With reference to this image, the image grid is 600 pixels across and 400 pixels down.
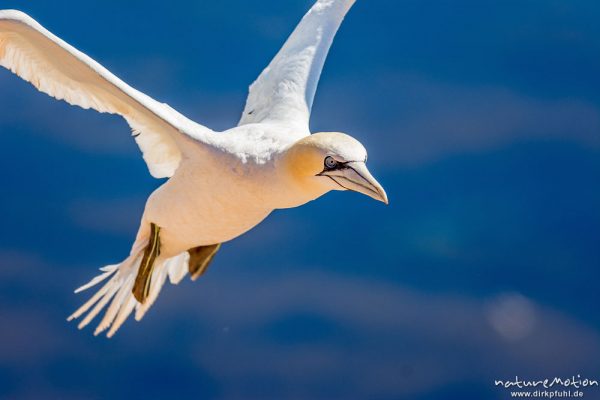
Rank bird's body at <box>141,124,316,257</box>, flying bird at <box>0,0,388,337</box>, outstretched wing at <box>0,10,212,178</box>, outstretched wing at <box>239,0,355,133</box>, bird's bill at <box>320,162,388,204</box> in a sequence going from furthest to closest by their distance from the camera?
outstretched wing at <box>239,0,355,133</box>, outstretched wing at <box>0,10,212,178</box>, bird's body at <box>141,124,316,257</box>, flying bird at <box>0,0,388,337</box>, bird's bill at <box>320,162,388,204</box>

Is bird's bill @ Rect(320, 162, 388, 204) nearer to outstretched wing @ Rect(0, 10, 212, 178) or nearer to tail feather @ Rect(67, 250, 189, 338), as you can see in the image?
outstretched wing @ Rect(0, 10, 212, 178)

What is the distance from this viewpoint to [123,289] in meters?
10.7

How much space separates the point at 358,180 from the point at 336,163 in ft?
0.60

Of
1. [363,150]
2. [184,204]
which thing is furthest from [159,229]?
[363,150]

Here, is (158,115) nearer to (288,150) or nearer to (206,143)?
(206,143)

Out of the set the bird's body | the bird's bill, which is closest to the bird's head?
the bird's bill

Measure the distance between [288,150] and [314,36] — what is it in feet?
7.84

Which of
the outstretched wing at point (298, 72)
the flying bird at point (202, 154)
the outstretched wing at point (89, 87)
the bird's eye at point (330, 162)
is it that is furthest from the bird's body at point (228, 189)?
the outstretched wing at point (298, 72)

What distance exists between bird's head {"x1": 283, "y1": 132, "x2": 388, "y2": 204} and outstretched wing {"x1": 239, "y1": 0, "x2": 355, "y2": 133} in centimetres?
156

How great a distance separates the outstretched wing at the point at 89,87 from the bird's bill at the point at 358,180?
1280 mm

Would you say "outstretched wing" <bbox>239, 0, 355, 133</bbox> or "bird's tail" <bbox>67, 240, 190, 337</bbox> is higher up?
"outstretched wing" <bbox>239, 0, 355, 133</bbox>

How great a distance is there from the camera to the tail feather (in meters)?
10.5

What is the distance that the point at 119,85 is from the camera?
8.76m

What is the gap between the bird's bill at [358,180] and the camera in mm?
8109
